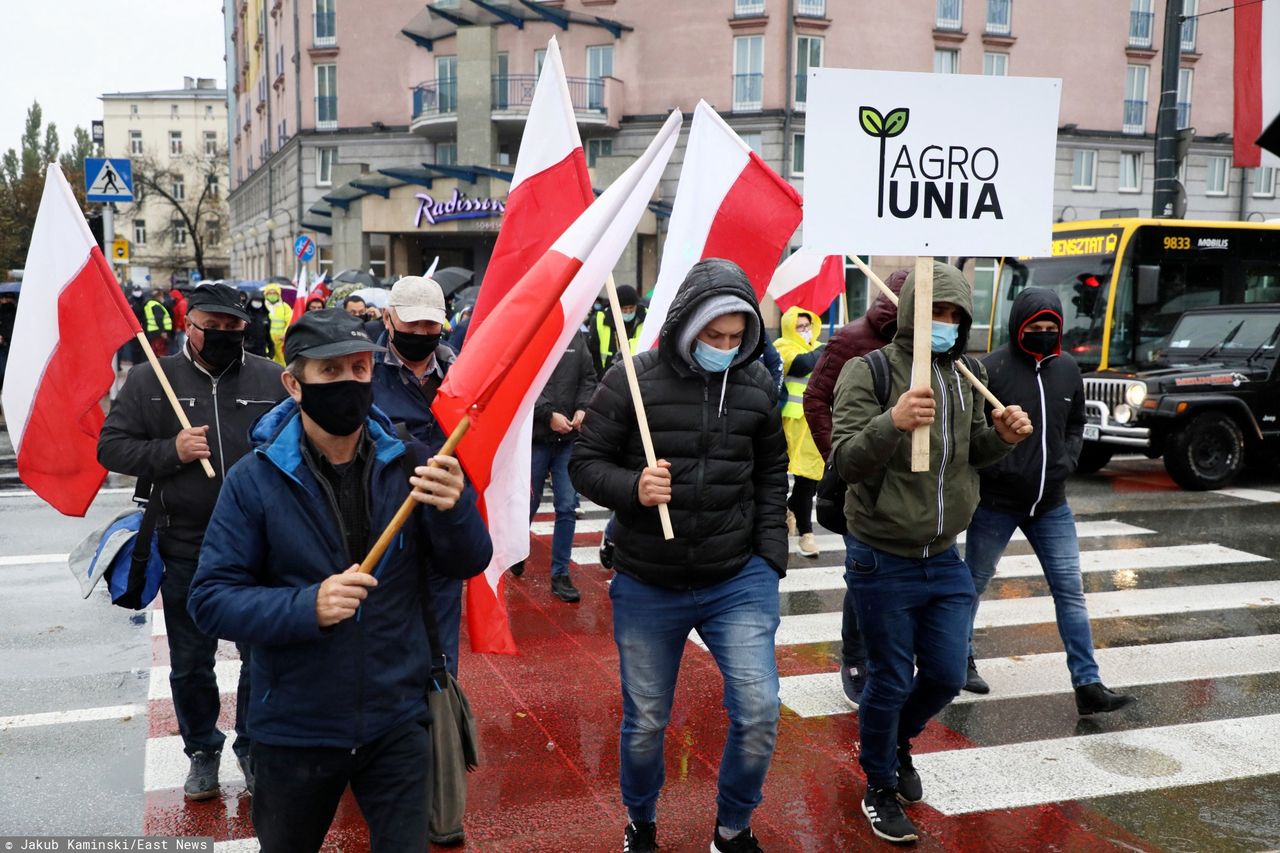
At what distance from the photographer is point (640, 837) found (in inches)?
154

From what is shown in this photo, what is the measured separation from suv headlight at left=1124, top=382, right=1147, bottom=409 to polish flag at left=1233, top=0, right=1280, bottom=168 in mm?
9858

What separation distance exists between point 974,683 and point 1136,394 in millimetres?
7668

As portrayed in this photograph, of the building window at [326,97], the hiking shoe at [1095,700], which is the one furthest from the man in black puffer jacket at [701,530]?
the building window at [326,97]

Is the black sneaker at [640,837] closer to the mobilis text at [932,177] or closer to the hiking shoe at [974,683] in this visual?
the mobilis text at [932,177]

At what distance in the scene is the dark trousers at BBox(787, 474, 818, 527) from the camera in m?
8.46

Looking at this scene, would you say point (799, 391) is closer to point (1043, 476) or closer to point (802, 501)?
point (802, 501)

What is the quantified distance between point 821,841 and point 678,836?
520mm

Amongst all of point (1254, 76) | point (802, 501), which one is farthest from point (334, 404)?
point (802, 501)

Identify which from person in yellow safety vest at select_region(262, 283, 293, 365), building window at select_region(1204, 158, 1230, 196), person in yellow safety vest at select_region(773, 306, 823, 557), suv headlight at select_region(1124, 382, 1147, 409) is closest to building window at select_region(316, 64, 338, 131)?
person in yellow safety vest at select_region(262, 283, 293, 365)

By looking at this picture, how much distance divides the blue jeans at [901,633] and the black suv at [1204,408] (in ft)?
30.4

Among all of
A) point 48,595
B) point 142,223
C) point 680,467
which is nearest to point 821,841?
point 680,467

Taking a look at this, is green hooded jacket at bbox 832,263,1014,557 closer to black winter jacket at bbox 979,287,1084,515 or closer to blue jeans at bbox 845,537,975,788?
blue jeans at bbox 845,537,975,788

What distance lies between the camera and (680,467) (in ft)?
12.4

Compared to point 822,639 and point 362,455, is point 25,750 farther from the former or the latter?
point 822,639
